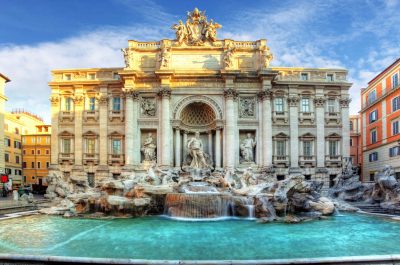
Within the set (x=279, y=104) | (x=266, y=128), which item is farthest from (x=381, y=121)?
(x=266, y=128)

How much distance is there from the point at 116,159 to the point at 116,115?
4194 mm

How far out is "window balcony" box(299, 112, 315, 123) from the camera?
30609 mm

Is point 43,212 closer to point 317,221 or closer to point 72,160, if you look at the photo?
point 72,160

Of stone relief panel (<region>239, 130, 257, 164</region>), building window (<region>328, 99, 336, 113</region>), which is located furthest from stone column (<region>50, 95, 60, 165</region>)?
building window (<region>328, 99, 336, 113</region>)

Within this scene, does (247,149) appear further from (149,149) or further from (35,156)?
(35,156)

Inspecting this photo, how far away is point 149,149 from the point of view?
95.3ft

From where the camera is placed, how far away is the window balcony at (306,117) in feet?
100

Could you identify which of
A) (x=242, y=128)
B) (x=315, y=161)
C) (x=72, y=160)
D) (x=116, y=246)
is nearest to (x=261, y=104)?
(x=242, y=128)

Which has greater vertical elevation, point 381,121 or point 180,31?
point 180,31

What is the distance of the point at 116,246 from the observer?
11.0 meters

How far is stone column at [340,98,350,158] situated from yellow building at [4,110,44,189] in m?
42.5

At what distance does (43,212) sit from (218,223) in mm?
11353

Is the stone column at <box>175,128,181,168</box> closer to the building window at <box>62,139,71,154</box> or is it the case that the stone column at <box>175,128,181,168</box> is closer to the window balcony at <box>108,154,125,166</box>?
the window balcony at <box>108,154,125,166</box>

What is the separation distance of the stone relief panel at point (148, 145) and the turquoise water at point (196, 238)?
1183 cm
